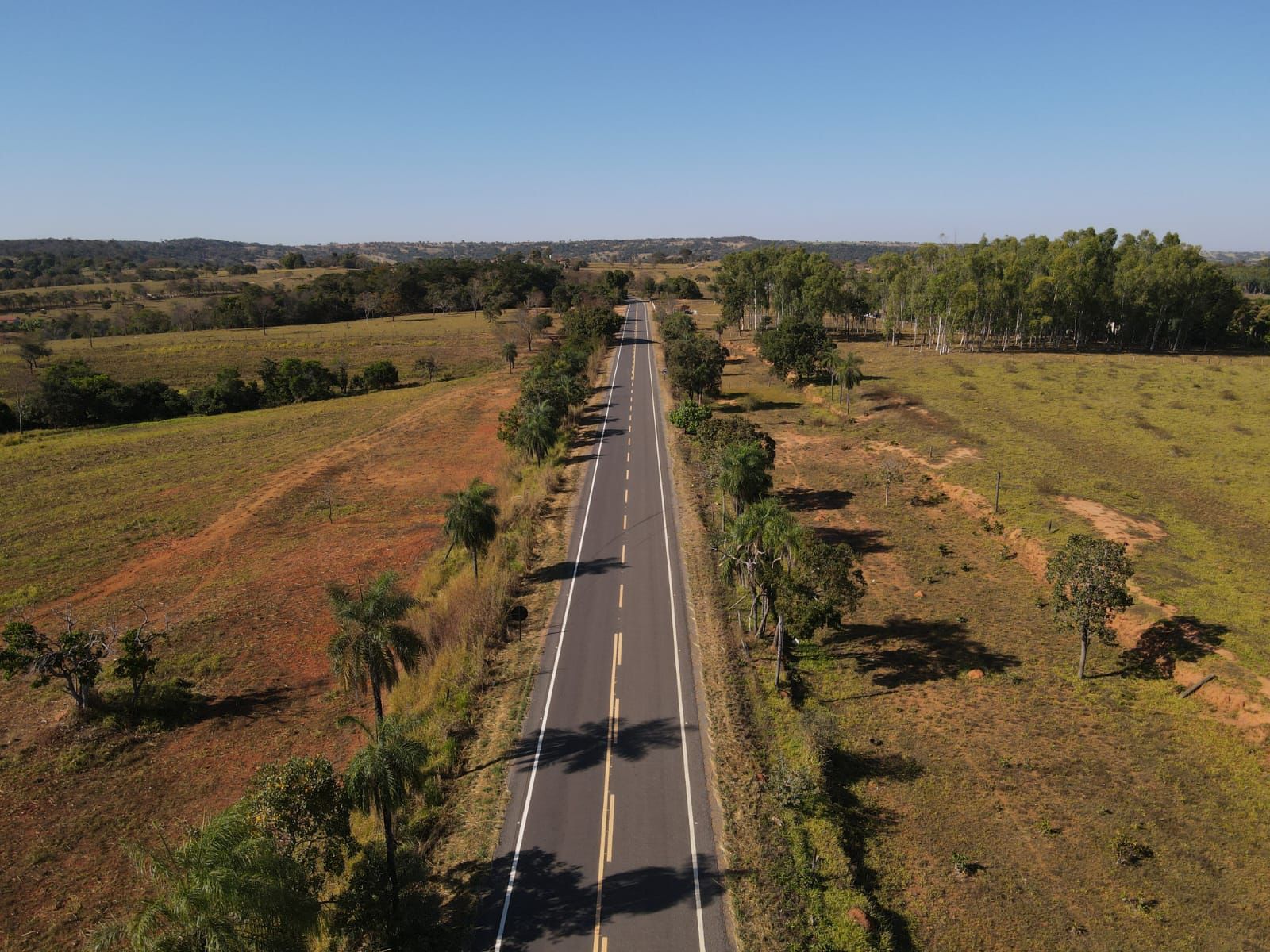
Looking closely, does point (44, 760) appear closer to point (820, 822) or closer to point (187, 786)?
point (187, 786)

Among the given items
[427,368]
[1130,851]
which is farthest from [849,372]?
[427,368]

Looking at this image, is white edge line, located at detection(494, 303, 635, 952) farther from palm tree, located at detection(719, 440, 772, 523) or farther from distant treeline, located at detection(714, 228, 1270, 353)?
distant treeline, located at detection(714, 228, 1270, 353)

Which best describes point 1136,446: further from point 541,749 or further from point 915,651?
point 541,749

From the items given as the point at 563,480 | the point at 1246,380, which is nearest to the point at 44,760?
the point at 563,480

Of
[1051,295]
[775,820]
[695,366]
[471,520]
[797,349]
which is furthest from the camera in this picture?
[1051,295]

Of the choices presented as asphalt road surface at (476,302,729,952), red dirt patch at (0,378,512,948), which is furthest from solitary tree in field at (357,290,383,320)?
asphalt road surface at (476,302,729,952)

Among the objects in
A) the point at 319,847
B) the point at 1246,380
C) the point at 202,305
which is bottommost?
the point at 319,847
